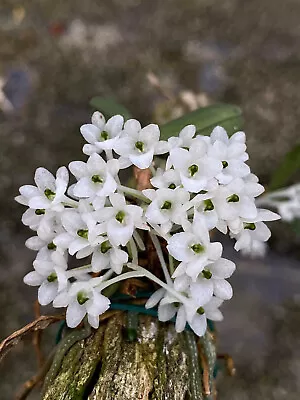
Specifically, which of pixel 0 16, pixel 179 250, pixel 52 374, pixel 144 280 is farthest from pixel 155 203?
pixel 0 16

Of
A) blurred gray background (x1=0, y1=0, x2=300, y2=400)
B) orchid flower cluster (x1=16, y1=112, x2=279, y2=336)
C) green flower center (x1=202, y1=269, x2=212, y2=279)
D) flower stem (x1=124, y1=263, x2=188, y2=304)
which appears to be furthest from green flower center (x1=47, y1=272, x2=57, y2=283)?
blurred gray background (x1=0, y1=0, x2=300, y2=400)

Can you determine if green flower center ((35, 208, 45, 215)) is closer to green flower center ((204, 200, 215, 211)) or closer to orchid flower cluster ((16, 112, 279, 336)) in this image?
orchid flower cluster ((16, 112, 279, 336))

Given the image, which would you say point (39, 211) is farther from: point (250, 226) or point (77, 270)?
point (250, 226)

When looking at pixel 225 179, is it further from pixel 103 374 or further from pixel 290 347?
pixel 290 347

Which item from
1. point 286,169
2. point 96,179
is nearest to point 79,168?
point 96,179

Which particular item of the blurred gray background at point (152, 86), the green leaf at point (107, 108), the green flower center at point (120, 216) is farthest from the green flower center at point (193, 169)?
the blurred gray background at point (152, 86)

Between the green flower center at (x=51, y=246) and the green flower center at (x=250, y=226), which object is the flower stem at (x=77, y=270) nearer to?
the green flower center at (x=51, y=246)

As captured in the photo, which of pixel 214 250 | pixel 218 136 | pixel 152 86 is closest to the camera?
pixel 214 250
